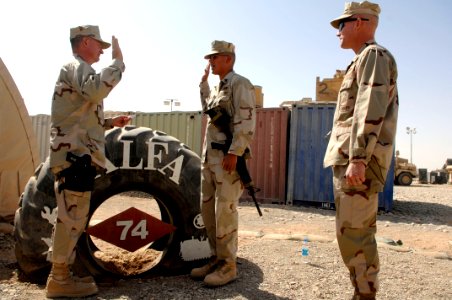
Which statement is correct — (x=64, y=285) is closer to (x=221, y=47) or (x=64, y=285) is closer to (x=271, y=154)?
(x=221, y=47)

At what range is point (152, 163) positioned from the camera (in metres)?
3.23

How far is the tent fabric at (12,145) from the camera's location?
176 inches

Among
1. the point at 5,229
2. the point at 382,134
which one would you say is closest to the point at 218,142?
the point at 382,134

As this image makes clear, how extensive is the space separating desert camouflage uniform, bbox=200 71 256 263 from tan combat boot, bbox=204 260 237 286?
0.05 metres

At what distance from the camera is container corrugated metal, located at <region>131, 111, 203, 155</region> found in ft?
36.9

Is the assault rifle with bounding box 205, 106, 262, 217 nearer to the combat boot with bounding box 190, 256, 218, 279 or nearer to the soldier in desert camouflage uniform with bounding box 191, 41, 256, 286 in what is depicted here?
the soldier in desert camouflage uniform with bounding box 191, 41, 256, 286

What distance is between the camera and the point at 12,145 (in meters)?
4.54

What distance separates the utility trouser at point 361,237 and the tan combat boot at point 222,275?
1.05 m

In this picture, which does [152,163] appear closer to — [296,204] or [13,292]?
[13,292]

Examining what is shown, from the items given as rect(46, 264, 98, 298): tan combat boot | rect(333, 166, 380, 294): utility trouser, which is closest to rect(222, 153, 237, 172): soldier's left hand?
rect(333, 166, 380, 294): utility trouser

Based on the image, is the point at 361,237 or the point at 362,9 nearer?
the point at 361,237

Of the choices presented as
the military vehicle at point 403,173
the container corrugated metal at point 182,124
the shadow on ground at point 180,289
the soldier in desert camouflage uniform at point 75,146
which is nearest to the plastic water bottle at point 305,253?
the shadow on ground at point 180,289

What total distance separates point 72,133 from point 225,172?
115cm

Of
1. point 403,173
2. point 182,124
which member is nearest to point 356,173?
point 182,124
